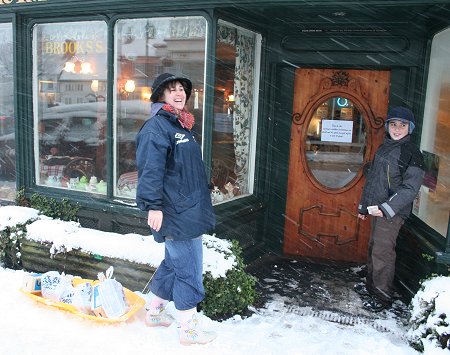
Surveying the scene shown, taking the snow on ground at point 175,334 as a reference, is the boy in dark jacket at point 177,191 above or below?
above

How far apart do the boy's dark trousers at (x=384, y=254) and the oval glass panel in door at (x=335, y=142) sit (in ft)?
3.91

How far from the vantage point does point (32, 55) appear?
5.62 meters

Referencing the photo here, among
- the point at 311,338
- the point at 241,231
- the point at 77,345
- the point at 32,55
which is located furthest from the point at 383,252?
the point at 32,55

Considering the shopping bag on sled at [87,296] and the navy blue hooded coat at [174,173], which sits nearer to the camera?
the navy blue hooded coat at [174,173]

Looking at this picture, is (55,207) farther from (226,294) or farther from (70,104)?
(226,294)

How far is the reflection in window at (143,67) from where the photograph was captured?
191 inches

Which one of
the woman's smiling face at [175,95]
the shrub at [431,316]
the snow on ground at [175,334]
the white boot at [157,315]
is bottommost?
the snow on ground at [175,334]

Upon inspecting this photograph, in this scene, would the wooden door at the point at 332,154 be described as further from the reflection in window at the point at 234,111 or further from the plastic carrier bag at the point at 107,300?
the plastic carrier bag at the point at 107,300

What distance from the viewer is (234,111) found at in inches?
213

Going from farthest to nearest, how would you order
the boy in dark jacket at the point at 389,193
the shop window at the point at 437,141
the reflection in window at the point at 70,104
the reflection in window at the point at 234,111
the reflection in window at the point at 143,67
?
the reflection in window at the point at 70,104 < the reflection in window at the point at 234,111 < the reflection in window at the point at 143,67 < the shop window at the point at 437,141 < the boy in dark jacket at the point at 389,193

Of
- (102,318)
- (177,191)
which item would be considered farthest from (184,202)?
(102,318)

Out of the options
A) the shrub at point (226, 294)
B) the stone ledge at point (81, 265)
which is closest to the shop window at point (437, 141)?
the shrub at point (226, 294)

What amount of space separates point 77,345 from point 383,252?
282cm

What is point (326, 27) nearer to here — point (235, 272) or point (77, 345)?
point (235, 272)
